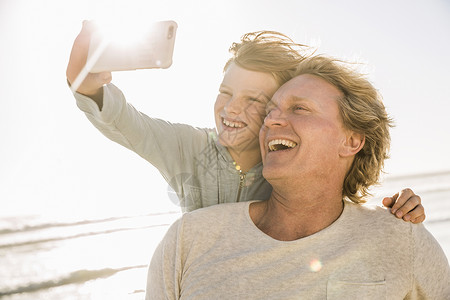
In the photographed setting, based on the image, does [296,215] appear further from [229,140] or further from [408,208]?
[229,140]

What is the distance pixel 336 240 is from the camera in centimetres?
225

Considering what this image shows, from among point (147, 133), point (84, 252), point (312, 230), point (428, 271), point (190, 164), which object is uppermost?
point (147, 133)

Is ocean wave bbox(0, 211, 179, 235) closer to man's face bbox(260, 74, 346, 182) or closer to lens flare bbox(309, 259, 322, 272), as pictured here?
man's face bbox(260, 74, 346, 182)

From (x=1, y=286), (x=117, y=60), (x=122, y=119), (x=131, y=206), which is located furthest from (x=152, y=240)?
(x=117, y=60)

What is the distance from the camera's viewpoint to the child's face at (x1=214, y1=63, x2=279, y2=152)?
2.96 meters

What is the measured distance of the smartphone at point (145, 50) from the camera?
6.55 feet

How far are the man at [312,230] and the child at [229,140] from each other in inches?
11.9

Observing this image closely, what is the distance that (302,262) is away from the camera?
84.7 inches

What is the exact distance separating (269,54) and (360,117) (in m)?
0.85

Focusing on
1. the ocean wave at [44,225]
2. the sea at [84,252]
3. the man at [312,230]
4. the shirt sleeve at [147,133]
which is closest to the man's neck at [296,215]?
the man at [312,230]

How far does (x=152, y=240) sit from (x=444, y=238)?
540 centimetres

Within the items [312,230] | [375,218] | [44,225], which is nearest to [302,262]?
[312,230]

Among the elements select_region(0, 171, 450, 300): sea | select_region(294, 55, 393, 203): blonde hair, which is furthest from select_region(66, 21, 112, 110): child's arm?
select_region(0, 171, 450, 300): sea

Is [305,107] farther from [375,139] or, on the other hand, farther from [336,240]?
[336,240]
